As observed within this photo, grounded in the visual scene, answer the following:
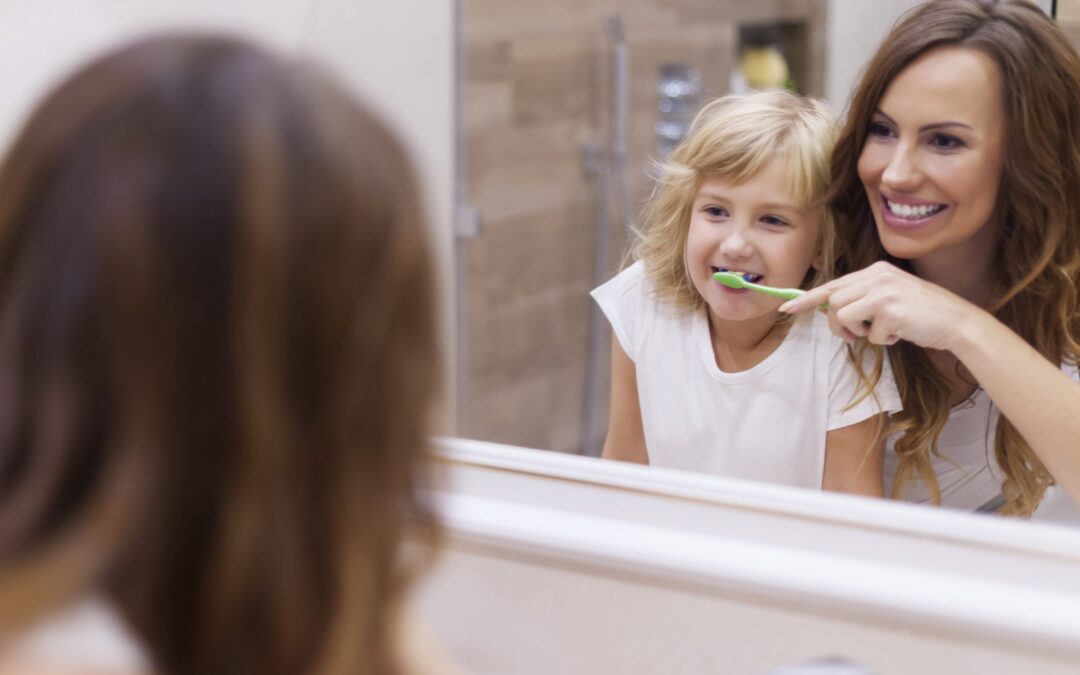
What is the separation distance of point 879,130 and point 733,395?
22 centimetres

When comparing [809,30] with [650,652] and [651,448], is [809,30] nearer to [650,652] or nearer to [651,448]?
[651,448]

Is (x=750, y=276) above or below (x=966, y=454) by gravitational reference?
above

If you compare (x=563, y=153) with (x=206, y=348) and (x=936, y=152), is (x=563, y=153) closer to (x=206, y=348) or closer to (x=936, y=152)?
(x=936, y=152)

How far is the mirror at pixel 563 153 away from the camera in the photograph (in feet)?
5.63

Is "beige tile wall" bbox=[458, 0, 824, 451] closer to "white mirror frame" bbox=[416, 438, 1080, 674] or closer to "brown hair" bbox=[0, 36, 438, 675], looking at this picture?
"white mirror frame" bbox=[416, 438, 1080, 674]

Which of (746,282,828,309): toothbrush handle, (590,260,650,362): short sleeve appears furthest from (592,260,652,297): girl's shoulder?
(746,282,828,309): toothbrush handle

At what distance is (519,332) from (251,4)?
2.73 feet

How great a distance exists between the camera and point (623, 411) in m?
0.96

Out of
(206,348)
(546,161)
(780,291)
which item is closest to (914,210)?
(780,291)

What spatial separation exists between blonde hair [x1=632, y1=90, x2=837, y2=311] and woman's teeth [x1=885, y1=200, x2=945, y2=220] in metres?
0.05

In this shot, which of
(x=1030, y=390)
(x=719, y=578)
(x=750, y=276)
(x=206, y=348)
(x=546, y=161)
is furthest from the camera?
(x=546, y=161)

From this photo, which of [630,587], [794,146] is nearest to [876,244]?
[794,146]

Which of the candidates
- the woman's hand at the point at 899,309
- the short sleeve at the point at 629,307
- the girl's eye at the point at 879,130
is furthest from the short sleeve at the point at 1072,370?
the short sleeve at the point at 629,307

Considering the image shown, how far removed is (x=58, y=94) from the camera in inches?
16.1
